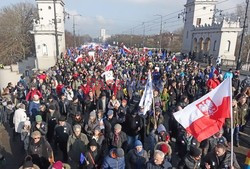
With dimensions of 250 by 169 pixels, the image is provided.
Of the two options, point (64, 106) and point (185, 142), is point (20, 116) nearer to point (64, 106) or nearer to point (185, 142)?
point (64, 106)

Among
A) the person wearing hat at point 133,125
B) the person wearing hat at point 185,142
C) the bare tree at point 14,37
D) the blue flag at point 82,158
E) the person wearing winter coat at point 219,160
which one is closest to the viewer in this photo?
the person wearing winter coat at point 219,160

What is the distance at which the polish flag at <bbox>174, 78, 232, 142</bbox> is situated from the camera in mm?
4441

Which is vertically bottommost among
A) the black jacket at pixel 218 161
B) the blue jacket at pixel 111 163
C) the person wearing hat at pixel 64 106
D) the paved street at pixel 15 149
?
the paved street at pixel 15 149

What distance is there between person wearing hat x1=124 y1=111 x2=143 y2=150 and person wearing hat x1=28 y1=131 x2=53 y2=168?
2.23 m

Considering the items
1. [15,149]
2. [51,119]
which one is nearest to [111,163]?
[51,119]

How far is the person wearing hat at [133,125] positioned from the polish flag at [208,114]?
2.22 m

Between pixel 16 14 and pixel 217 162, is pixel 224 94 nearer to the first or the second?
pixel 217 162

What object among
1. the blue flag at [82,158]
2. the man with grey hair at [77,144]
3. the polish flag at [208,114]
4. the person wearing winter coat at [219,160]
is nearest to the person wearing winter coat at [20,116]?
the man with grey hair at [77,144]

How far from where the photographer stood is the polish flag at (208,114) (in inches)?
175

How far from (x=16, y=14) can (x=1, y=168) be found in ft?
168

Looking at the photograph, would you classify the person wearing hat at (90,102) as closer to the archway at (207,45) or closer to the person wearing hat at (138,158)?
the person wearing hat at (138,158)

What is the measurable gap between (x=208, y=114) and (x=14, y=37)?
158ft

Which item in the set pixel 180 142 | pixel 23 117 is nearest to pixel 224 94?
pixel 180 142

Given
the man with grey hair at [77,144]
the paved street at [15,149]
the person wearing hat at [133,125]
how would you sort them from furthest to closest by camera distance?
the paved street at [15,149] < the person wearing hat at [133,125] < the man with grey hair at [77,144]
